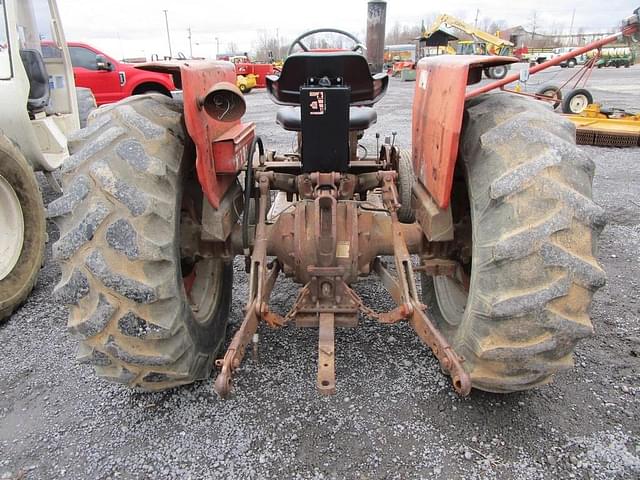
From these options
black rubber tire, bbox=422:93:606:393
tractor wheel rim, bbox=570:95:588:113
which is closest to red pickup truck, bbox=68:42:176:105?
tractor wheel rim, bbox=570:95:588:113

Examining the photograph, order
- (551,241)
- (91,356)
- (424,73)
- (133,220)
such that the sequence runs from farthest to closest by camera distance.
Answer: (424,73) → (91,356) → (133,220) → (551,241)

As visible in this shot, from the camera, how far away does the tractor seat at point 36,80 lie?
15.1 ft

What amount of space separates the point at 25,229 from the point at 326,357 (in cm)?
264

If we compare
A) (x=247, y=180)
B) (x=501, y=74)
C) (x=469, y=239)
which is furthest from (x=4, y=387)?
(x=501, y=74)

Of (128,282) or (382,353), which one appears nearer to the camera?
(128,282)

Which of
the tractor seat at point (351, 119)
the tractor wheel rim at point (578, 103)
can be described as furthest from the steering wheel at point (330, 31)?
the tractor wheel rim at point (578, 103)

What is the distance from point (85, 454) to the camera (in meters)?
2.17

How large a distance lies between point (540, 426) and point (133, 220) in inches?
76.3

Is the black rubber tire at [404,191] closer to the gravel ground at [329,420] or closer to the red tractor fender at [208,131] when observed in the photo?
the gravel ground at [329,420]

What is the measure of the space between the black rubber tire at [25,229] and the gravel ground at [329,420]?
1.26 ft

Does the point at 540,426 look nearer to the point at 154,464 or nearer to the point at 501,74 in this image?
the point at 154,464

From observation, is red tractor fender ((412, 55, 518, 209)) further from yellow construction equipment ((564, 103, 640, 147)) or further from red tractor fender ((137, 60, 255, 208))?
yellow construction equipment ((564, 103, 640, 147))

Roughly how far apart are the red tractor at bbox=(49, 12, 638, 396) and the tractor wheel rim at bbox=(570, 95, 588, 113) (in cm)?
933

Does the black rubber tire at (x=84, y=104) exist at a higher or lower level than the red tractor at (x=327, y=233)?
lower
